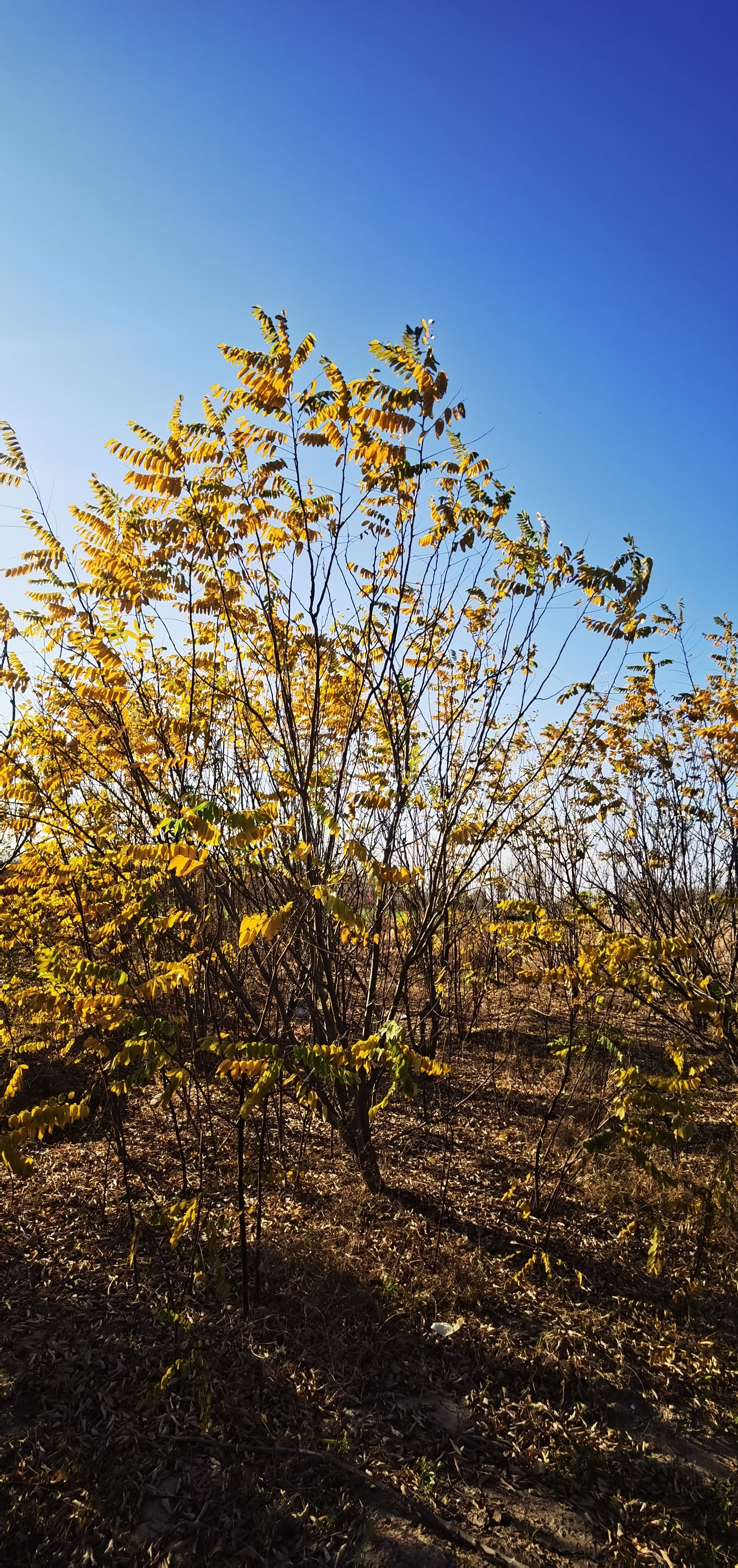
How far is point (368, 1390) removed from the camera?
3283 millimetres

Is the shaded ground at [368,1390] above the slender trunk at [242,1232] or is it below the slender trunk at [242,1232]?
below

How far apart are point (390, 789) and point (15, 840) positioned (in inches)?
156

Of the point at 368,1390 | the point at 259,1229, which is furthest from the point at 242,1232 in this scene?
the point at 368,1390

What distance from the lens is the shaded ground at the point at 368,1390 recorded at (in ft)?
8.54

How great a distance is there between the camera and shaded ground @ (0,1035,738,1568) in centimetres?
260

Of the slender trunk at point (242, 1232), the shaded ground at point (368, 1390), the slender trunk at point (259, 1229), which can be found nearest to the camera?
the shaded ground at point (368, 1390)

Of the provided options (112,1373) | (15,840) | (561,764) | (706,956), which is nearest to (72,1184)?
(112,1373)

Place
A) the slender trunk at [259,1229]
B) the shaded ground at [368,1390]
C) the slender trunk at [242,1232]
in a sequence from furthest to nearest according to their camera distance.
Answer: the slender trunk at [259,1229], the slender trunk at [242,1232], the shaded ground at [368,1390]

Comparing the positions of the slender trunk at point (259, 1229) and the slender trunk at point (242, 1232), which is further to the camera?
the slender trunk at point (259, 1229)

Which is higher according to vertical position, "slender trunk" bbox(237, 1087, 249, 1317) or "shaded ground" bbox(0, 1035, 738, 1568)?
"slender trunk" bbox(237, 1087, 249, 1317)

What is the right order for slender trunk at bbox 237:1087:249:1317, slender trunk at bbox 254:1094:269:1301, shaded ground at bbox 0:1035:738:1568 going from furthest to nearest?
slender trunk at bbox 254:1094:269:1301 < slender trunk at bbox 237:1087:249:1317 < shaded ground at bbox 0:1035:738:1568

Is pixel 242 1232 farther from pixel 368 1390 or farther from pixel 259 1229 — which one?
pixel 368 1390

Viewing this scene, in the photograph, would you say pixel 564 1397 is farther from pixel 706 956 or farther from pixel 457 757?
pixel 706 956

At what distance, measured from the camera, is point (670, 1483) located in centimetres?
286
